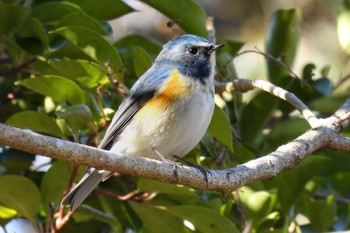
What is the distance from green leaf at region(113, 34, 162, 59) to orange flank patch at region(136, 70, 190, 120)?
559 mm

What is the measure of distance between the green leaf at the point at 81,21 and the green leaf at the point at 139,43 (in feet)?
0.97

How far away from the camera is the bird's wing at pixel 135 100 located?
4.05 metres

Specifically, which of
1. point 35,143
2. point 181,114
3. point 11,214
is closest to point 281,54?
point 181,114

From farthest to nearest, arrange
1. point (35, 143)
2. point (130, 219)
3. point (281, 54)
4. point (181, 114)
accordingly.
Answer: point (281, 54) → point (130, 219) → point (181, 114) → point (35, 143)

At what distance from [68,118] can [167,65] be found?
732 millimetres

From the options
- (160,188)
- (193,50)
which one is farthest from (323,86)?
(160,188)

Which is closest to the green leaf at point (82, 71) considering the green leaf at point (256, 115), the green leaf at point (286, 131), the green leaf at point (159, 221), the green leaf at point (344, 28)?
the green leaf at point (159, 221)

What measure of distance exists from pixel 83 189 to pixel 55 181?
8.5 inches

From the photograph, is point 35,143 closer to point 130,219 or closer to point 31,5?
point 130,219

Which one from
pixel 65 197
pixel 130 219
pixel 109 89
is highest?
pixel 109 89

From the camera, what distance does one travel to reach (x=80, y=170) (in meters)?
4.07

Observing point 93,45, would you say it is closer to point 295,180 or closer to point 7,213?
point 7,213

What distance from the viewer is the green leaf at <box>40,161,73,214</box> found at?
4070 millimetres

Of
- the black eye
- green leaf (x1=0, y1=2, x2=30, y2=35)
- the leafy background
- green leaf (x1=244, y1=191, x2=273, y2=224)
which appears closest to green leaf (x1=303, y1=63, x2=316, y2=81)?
the leafy background
